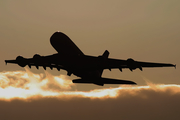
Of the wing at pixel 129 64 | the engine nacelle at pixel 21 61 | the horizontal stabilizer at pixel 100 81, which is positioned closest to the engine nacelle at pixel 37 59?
the engine nacelle at pixel 21 61

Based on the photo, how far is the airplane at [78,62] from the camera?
4744cm

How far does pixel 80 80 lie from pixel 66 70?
11.8ft

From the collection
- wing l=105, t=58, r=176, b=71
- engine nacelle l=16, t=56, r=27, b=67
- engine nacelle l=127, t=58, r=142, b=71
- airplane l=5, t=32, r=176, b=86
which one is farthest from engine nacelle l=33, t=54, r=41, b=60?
engine nacelle l=127, t=58, r=142, b=71

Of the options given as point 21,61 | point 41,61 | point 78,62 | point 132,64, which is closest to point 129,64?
point 132,64

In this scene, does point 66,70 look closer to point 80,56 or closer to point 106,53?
point 80,56

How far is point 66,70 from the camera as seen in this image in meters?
52.5

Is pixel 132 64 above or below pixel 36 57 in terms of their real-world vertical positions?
below

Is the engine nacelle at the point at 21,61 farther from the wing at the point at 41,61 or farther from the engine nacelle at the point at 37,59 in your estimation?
the engine nacelle at the point at 37,59

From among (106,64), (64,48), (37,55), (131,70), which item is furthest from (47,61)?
(131,70)

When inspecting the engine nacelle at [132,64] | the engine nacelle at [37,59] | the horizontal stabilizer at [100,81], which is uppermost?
the engine nacelle at [37,59]

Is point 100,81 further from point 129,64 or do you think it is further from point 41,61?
point 41,61

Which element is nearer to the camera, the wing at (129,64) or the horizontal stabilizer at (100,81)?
the wing at (129,64)

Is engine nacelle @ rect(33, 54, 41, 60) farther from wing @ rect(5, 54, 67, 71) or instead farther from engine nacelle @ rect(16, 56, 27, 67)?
engine nacelle @ rect(16, 56, 27, 67)

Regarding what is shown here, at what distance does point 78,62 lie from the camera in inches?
1966
